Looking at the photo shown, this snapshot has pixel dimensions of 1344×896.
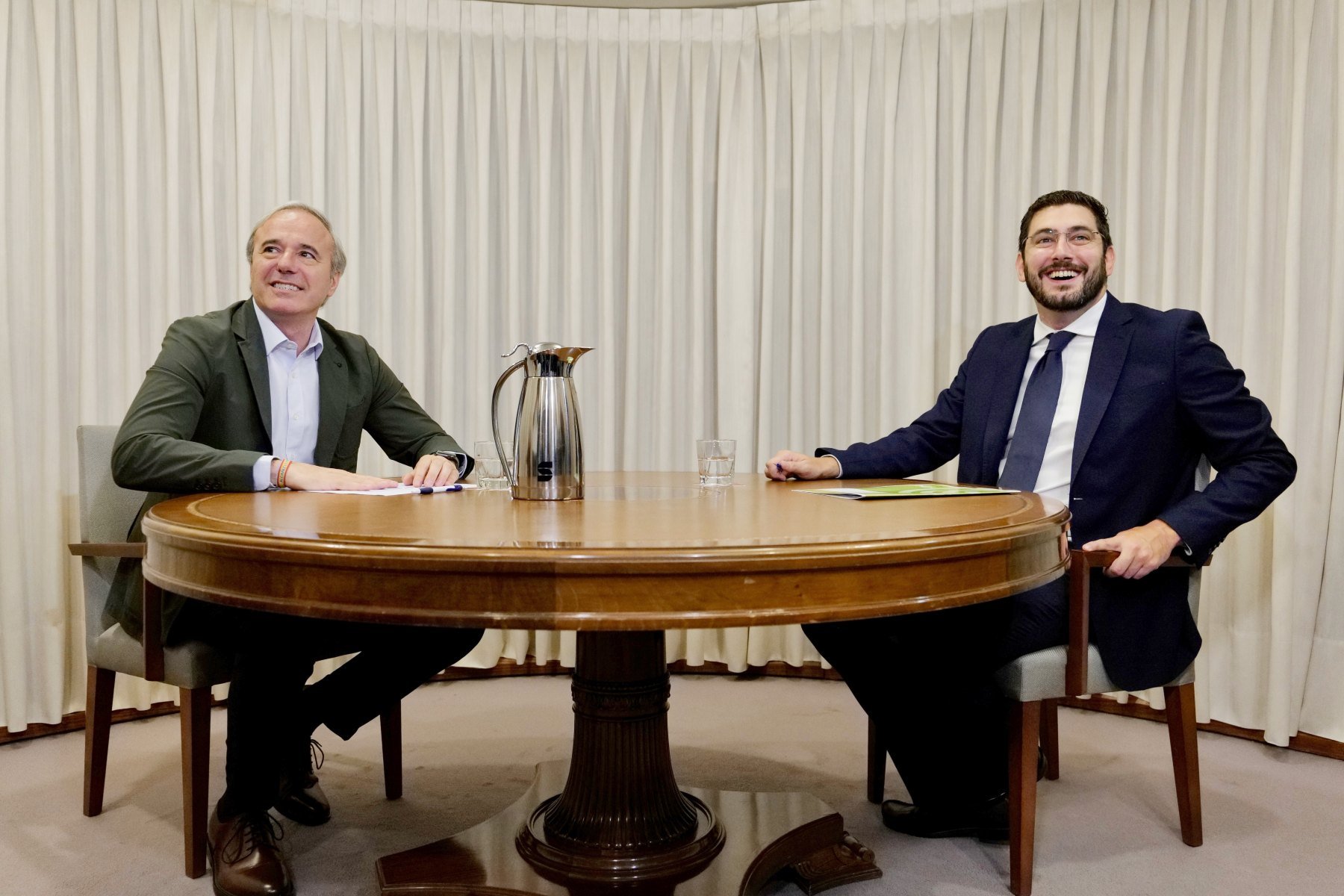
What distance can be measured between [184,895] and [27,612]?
5.01 ft

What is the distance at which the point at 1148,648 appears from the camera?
7.65 ft

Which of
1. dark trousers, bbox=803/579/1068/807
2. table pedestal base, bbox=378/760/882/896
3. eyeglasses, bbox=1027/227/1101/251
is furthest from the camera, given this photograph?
eyeglasses, bbox=1027/227/1101/251

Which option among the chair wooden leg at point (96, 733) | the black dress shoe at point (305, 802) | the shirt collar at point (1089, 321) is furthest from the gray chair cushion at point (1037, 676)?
the chair wooden leg at point (96, 733)

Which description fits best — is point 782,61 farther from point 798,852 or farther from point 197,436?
point 798,852

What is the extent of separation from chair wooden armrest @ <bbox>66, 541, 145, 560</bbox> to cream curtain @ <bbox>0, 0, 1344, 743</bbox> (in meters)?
1.15

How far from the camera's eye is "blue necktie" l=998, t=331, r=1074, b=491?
8.81ft

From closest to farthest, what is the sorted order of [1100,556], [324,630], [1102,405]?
1. [1100,556]
2. [324,630]
3. [1102,405]

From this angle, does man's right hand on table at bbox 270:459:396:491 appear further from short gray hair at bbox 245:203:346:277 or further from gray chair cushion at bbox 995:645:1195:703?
gray chair cushion at bbox 995:645:1195:703

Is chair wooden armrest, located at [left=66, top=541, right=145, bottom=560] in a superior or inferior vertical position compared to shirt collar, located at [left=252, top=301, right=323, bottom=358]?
inferior

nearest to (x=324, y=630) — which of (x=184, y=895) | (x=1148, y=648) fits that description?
(x=184, y=895)

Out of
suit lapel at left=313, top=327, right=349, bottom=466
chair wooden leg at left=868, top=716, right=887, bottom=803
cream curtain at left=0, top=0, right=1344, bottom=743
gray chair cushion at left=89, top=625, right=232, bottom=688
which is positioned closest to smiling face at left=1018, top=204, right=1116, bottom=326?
cream curtain at left=0, top=0, right=1344, bottom=743

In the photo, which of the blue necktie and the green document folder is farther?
the blue necktie

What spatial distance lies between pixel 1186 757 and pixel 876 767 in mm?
755

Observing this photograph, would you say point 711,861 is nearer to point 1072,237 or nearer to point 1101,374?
point 1101,374
